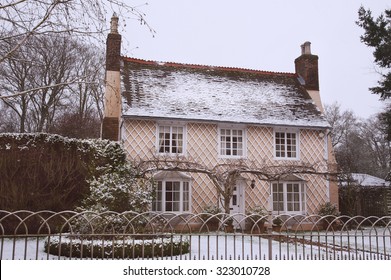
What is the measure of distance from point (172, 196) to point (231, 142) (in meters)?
3.58

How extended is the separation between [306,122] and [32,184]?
1192 cm

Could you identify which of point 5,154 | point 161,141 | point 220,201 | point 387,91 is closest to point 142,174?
point 161,141

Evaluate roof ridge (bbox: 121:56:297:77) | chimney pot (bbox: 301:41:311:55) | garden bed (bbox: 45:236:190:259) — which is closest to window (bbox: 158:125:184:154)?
roof ridge (bbox: 121:56:297:77)

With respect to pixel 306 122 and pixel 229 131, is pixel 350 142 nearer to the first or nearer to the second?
pixel 306 122

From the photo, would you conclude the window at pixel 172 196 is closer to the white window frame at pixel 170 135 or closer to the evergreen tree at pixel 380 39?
the white window frame at pixel 170 135

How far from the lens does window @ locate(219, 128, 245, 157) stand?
17656 mm

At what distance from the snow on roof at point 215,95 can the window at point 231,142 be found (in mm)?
662

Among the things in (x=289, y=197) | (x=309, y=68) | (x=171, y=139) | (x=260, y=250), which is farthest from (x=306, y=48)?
(x=260, y=250)

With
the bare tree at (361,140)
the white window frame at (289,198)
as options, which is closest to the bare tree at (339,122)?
the bare tree at (361,140)

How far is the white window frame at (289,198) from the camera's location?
696 inches

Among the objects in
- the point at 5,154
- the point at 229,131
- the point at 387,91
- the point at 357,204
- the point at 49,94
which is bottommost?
the point at 357,204

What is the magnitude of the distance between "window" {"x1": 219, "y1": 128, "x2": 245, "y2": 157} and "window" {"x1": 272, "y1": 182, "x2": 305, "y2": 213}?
2.23 metres

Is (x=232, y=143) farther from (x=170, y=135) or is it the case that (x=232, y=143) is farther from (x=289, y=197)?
(x=289, y=197)

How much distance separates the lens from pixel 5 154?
42.3 ft
